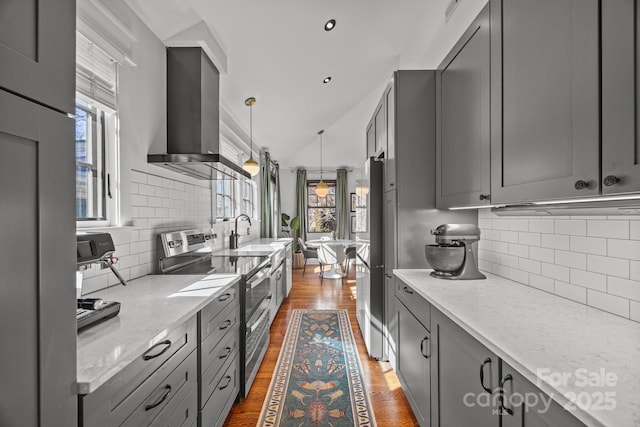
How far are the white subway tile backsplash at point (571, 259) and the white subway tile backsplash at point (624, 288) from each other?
0.13 metres

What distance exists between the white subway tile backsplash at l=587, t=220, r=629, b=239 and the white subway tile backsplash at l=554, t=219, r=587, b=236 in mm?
28

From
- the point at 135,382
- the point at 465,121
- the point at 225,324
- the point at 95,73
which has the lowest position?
the point at 225,324

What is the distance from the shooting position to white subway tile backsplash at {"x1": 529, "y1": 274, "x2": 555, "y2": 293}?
1593mm

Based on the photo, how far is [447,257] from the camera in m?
1.92

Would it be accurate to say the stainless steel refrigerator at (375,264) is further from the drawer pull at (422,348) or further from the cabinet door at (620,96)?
the cabinet door at (620,96)

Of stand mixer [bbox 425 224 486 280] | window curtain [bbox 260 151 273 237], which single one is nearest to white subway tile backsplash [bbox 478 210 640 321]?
stand mixer [bbox 425 224 486 280]

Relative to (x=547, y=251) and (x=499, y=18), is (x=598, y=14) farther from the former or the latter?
(x=547, y=251)

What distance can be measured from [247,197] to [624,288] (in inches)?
188

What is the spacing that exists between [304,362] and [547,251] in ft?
6.83

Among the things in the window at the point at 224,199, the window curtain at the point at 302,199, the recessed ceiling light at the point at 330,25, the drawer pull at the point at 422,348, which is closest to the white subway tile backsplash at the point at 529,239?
the drawer pull at the point at 422,348

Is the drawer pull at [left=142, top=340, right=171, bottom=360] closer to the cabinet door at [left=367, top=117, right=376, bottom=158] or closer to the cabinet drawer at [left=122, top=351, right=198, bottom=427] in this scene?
the cabinet drawer at [left=122, top=351, right=198, bottom=427]

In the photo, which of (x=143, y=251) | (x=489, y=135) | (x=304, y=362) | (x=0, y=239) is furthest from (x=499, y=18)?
(x=304, y=362)

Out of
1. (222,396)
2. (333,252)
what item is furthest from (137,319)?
(333,252)

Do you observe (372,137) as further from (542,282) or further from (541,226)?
(542,282)
